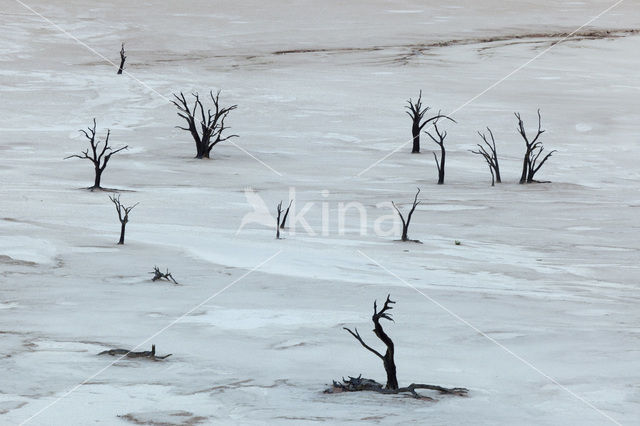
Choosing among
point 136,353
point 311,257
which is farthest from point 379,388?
point 311,257

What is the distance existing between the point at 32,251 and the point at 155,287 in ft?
6.81

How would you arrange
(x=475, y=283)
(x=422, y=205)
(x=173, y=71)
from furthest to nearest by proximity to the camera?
1. (x=173, y=71)
2. (x=422, y=205)
3. (x=475, y=283)

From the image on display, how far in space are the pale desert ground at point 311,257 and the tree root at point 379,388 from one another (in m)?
0.07

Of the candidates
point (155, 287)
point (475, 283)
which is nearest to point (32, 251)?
point (155, 287)

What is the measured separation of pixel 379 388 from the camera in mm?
6031

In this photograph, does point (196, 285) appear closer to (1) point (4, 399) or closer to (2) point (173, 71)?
(1) point (4, 399)

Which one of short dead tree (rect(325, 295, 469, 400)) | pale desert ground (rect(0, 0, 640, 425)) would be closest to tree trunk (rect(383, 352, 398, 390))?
short dead tree (rect(325, 295, 469, 400))

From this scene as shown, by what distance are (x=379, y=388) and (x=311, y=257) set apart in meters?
5.07

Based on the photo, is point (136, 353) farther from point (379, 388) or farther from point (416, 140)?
point (416, 140)

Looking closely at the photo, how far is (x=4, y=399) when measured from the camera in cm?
573

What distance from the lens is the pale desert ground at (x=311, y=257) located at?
239 inches

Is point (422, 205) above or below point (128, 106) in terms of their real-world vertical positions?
below

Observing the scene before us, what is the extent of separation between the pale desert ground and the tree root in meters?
0.07

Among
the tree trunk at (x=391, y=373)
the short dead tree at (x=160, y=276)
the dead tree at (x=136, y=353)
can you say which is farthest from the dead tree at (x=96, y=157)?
the tree trunk at (x=391, y=373)
